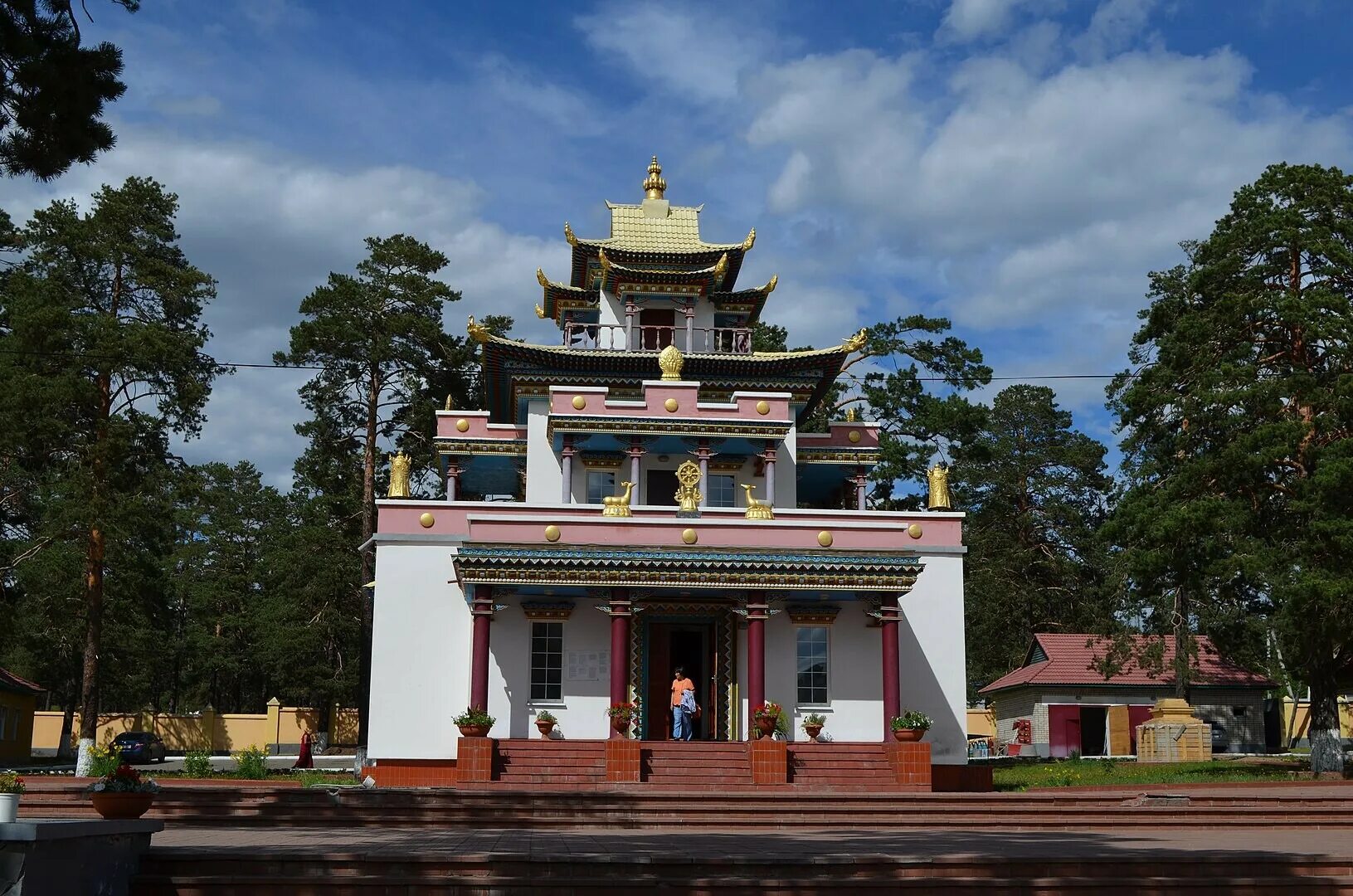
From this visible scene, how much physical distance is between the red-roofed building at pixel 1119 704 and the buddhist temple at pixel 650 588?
18898 mm

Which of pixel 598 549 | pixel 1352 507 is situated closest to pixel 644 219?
pixel 598 549

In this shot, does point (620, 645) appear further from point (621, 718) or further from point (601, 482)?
point (601, 482)

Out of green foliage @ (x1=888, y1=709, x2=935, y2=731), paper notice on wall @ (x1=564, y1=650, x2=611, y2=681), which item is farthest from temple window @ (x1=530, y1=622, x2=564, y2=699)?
green foliage @ (x1=888, y1=709, x2=935, y2=731)

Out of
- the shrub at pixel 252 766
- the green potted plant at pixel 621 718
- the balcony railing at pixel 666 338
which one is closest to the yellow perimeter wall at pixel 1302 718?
the balcony railing at pixel 666 338

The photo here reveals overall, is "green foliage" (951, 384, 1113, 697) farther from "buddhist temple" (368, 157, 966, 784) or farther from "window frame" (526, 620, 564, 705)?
"window frame" (526, 620, 564, 705)

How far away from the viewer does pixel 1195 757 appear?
119 feet

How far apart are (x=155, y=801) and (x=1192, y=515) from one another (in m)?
21.1

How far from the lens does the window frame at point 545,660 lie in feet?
87.1

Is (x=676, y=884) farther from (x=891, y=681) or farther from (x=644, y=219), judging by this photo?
(x=644, y=219)

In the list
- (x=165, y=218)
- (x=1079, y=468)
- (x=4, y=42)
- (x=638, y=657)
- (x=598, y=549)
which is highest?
(x=165, y=218)

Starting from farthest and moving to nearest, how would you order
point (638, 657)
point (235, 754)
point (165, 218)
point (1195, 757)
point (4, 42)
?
point (165, 218)
point (1195, 757)
point (235, 754)
point (638, 657)
point (4, 42)

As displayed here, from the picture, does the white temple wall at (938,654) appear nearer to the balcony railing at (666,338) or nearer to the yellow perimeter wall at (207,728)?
the balcony railing at (666,338)

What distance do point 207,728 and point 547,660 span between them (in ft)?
94.4

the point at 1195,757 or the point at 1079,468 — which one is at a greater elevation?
the point at 1079,468
